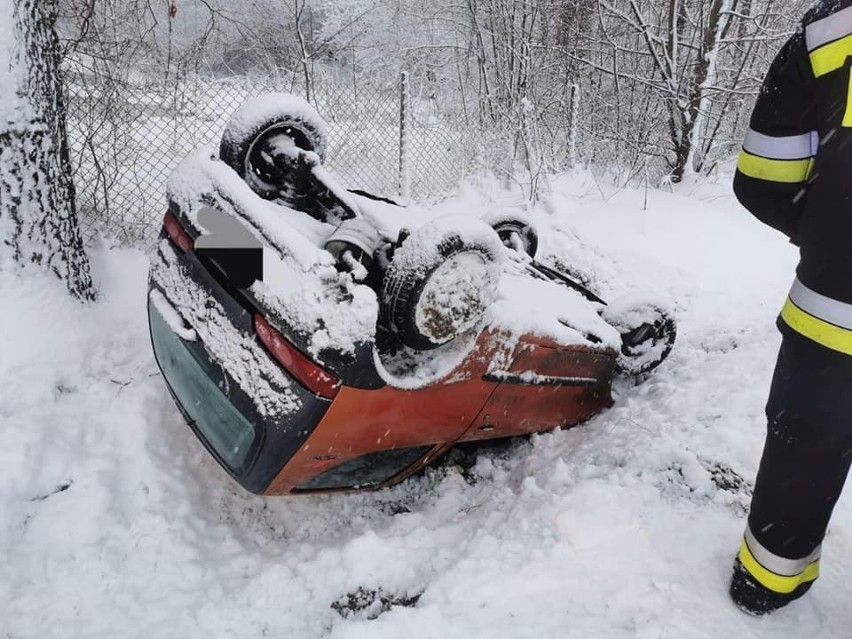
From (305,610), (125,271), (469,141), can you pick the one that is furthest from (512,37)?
(305,610)

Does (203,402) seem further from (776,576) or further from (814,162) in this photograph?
(814,162)

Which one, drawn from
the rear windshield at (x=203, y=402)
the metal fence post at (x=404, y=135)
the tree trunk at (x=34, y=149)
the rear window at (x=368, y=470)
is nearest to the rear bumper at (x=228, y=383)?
the rear windshield at (x=203, y=402)

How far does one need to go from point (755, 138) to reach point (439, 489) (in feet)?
6.64

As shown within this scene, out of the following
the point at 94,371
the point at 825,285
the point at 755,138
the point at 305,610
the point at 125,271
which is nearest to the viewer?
the point at 825,285

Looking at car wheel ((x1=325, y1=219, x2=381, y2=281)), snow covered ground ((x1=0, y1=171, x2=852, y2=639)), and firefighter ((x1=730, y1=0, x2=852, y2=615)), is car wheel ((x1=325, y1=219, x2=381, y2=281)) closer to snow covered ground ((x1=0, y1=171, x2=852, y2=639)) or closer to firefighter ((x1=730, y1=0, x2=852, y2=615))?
snow covered ground ((x1=0, y1=171, x2=852, y2=639))

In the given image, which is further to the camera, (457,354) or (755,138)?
(457,354)

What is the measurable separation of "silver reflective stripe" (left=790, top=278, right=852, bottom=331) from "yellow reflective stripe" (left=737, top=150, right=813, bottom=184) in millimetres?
315

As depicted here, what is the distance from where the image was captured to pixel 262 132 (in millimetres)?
2764

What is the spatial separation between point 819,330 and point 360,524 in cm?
197

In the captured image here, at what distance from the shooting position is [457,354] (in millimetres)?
2346

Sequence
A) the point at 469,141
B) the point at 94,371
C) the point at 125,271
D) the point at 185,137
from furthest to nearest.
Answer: the point at 469,141, the point at 185,137, the point at 125,271, the point at 94,371

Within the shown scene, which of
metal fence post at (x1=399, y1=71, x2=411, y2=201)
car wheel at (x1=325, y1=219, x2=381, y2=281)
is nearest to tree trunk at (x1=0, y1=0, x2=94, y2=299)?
car wheel at (x1=325, y1=219, x2=381, y2=281)

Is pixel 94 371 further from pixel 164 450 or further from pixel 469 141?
pixel 469 141

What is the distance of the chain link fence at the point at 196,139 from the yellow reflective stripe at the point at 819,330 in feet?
13.3
